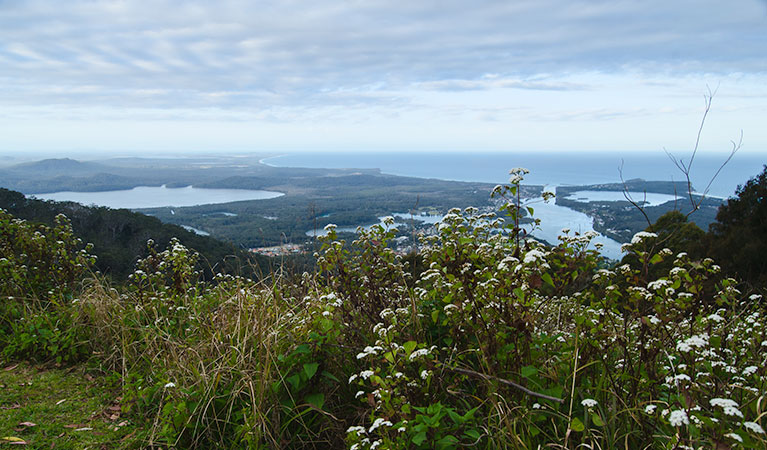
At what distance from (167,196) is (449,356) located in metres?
61.5

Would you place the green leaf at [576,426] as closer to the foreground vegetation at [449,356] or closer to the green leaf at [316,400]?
the foreground vegetation at [449,356]

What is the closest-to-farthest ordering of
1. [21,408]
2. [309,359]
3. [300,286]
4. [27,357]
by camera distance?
1. [309,359]
2. [21,408]
3. [27,357]
4. [300,286]

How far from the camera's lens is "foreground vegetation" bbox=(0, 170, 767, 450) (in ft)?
5.88

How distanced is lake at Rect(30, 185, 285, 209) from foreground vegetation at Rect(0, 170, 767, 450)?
46900 millimetres

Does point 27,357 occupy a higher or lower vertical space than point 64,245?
lower

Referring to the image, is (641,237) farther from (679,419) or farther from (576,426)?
(679,419)

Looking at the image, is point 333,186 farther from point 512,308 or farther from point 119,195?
point 512,308

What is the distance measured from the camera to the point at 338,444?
2.22 meters

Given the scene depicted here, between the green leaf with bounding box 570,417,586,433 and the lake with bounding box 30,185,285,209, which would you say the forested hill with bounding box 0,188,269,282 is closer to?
the green leaf with bounding box 570,417,586,433

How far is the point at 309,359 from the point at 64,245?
3494 millimetres

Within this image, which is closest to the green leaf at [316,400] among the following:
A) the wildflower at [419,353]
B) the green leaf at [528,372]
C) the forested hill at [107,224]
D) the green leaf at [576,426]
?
the wildflower at [419,353]

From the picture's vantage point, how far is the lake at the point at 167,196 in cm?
4775

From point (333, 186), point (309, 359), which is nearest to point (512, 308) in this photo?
point (309, 359)

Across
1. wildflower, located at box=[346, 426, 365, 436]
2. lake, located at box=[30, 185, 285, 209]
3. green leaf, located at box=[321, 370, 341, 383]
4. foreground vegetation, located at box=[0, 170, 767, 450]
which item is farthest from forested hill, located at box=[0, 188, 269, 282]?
lake, located at box=[30, 185, 285, 209]
